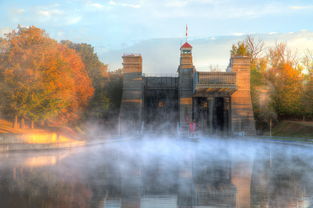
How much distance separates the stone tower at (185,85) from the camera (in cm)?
5747

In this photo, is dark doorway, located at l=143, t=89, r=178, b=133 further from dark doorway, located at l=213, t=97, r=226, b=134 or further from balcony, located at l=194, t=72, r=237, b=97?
balcony, located at l=194, t=72, r=237, b=97

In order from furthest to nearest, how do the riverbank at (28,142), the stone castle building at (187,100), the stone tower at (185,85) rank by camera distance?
the stone tower at (185,85) → the stone castle building at (187,100) → the riverbank at (28,142)

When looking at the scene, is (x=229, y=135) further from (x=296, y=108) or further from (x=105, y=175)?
(x=105, y=175)

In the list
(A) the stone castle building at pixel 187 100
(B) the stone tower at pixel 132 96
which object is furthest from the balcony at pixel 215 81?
(B) the stone tower at pixel 132 96

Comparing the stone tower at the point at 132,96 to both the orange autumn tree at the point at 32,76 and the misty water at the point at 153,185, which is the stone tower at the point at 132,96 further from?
the misty water at the point at 153,185

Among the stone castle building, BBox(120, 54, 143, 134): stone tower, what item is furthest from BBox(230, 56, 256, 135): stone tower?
BBox(120, 54, 143, 134): stone tower

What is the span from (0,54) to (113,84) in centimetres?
2923

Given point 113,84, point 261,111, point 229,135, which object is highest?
point 113,84

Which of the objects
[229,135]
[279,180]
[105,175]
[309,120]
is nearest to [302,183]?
[279,180]

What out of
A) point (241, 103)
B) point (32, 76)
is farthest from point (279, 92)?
point (32, 76)

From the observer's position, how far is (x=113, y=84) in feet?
219

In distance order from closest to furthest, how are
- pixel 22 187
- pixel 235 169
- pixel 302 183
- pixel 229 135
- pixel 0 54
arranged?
pixel 22 187 < pixel 302 183 < pixel 235 169 < pixel 0 54 < pixel 229 135

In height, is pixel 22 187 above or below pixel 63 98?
below

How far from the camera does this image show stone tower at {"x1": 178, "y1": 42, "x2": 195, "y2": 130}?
189 ft
